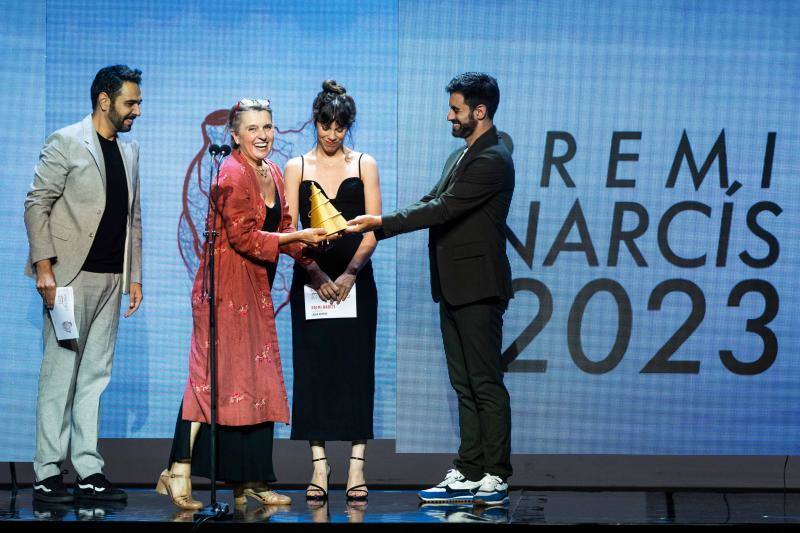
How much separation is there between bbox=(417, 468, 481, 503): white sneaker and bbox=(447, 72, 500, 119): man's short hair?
62.9 inches

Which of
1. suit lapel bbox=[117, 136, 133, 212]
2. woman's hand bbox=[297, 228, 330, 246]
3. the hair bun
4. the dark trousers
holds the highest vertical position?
the hair bun

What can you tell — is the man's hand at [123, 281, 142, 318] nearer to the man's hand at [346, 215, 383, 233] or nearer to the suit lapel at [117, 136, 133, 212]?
the suit lapel at [117, 136, 133, 212]

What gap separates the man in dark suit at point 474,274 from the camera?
15.4 feet

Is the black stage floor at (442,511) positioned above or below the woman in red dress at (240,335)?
below

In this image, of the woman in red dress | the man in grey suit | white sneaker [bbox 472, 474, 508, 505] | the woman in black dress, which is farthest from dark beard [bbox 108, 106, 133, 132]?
white sneaker [bbox 472, 474, 508, 505]

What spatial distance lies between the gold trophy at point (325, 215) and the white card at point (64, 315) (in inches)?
42.4

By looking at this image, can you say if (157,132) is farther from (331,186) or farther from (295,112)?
(331,186)

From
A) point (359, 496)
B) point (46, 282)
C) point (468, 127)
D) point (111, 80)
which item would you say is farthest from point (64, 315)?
point (468, 127)

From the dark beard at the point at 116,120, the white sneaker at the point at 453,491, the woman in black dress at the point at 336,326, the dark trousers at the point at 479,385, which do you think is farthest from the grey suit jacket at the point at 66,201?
the white sneaker at the point at 453,491

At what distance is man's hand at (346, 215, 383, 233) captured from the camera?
4711mm

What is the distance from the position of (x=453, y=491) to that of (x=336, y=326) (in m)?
0.89

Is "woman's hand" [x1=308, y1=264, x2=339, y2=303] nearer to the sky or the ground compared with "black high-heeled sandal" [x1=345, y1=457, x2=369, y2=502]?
nearer to the sky

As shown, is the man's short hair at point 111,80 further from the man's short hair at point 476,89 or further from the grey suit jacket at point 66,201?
the man's short hair at point 476,89

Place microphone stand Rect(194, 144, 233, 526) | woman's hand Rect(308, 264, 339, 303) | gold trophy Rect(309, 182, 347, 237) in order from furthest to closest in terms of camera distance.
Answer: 1. woman's hand Rect(308, 264, 339, 303)
2. gold trophy Rect(309, 182, 347, 237)
3. microphone stand Rect(194, 144, 233, 526)
